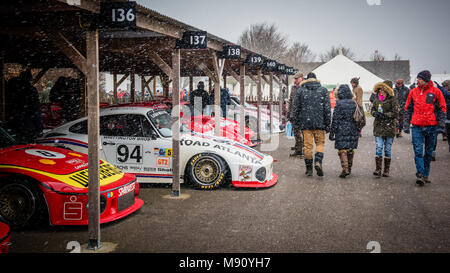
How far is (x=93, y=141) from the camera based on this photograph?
4523mm

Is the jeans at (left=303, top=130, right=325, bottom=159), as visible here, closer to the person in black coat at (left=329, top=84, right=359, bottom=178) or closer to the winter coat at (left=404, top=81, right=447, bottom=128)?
the person in black coat at (left=329, top=84, right=359, bottom=178)

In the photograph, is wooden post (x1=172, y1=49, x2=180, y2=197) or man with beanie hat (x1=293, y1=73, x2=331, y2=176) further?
man with beanie hat (x1=293, y1=73, x2=331, y2=176)

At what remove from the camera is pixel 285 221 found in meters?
5.40

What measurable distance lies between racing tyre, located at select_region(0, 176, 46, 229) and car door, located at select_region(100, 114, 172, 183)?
7.97 feet

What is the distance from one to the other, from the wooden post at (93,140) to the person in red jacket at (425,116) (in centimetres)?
559

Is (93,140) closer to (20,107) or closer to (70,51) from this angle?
(70,51)

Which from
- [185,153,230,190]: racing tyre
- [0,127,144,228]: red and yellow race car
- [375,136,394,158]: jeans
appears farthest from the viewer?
[375,136,394,158]: jeans

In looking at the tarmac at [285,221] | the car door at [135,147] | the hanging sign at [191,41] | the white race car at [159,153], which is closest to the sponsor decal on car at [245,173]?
Result: the white race car at [159,153]

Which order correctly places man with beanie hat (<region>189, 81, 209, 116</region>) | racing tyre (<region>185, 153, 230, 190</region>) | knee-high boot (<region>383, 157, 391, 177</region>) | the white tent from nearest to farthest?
racing tyre (<region>185, 153, 230, 190</region>), knee-high boot (<region>383, 157, 391, 177</region>), man with beanie hat (<region>189, 81, 209, 116</region>), the white tent

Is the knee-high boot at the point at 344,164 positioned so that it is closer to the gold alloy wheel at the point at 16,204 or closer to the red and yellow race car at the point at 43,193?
the red and yellow race car at the point at 43,193

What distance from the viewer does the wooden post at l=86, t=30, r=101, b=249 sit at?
4465 millimetres

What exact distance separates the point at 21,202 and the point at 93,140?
1.33m

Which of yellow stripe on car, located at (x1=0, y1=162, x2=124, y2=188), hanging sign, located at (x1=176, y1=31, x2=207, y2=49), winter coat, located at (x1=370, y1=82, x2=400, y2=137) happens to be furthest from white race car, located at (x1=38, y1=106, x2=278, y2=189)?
winter coat, located at (x1=370, y1=82, x2=400, y2=137)
